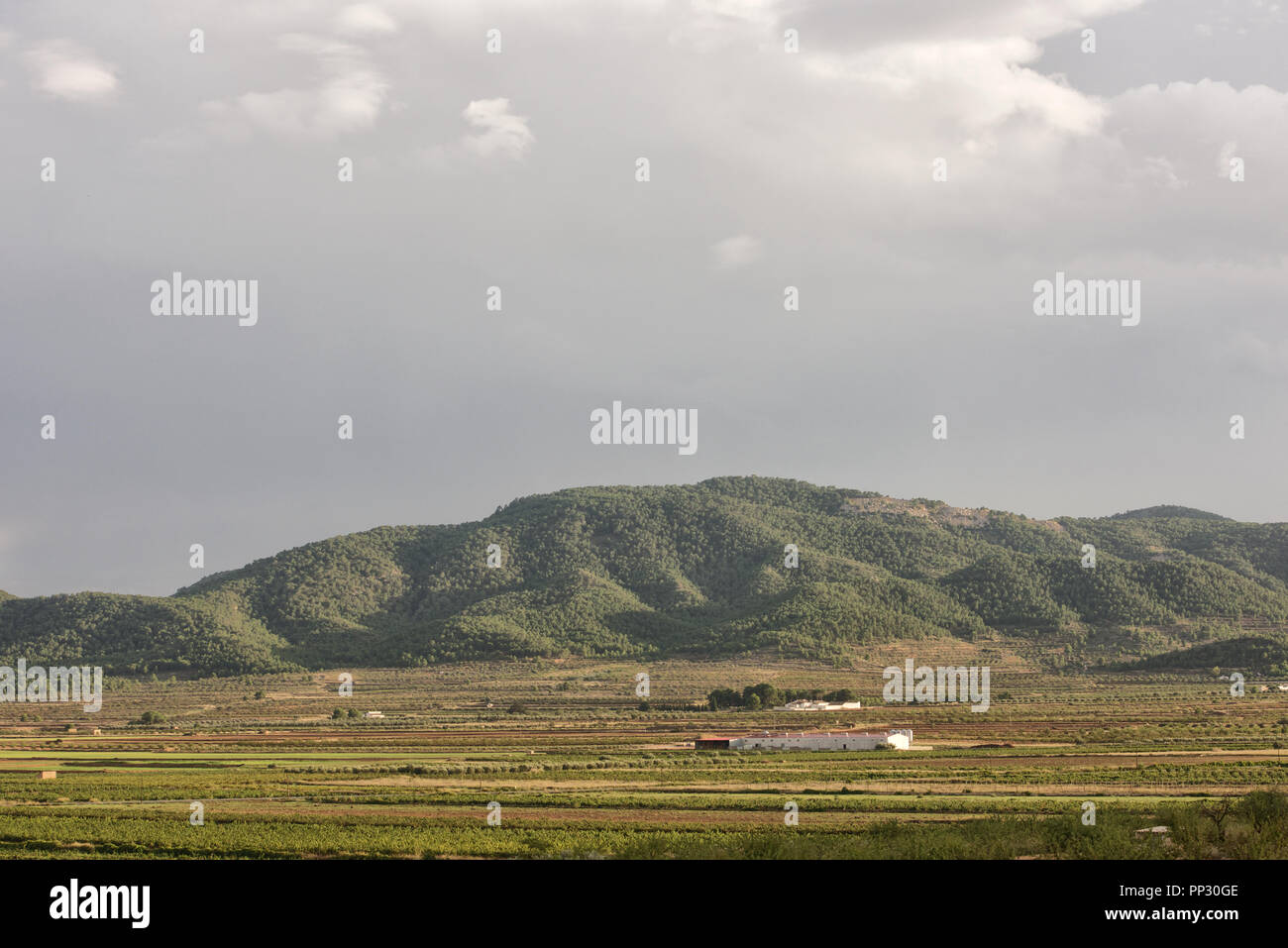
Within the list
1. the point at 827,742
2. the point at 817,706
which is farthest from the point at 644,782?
the point at 817,706

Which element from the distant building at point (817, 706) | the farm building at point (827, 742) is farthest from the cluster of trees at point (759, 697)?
the farm building at point (827, 742)

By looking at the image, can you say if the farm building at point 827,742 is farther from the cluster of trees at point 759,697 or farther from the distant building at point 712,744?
the cluster of trees at point 759,697

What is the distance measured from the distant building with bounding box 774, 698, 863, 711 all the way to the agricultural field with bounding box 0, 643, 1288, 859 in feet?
9.96

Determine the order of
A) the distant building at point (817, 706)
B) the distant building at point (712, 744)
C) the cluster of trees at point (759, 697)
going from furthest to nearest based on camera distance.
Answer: the cluster of trees at point (759, 697), the distant building at point (817, 706), the distant building at point (712, 744)

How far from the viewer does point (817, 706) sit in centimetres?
10631

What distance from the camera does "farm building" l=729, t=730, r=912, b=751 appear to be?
6862 cm

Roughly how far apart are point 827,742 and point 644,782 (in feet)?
75.8

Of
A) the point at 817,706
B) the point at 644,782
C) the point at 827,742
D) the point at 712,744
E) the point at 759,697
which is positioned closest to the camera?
the point at 644,782

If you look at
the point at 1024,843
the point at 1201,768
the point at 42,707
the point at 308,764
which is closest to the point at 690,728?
the point at 308,764

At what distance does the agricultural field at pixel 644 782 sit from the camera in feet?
98.5

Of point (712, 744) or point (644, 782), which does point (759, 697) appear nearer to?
point (712, 744)

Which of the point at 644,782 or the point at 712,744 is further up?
the point at 644,782

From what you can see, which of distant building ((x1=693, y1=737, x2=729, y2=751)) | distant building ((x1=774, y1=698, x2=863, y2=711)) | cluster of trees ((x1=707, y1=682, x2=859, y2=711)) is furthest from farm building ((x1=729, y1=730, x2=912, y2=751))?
cluster of trees ((x1=707, y1=682, x2=859, y2=711))

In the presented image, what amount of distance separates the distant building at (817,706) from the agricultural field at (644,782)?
3.03 m
